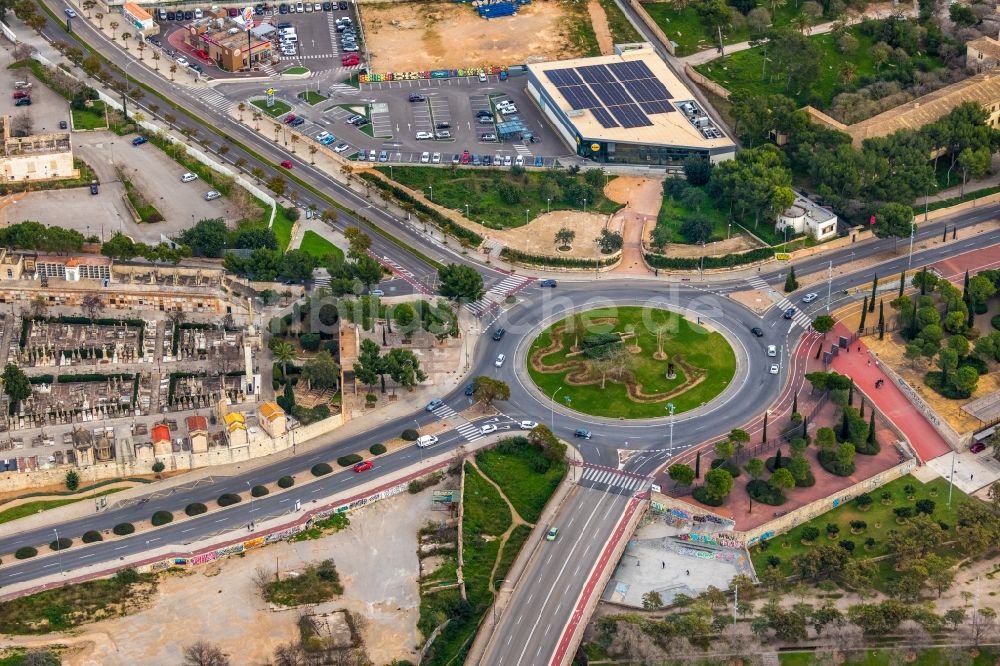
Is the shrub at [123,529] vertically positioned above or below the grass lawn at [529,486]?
below

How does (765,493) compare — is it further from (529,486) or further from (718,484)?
(529,486)

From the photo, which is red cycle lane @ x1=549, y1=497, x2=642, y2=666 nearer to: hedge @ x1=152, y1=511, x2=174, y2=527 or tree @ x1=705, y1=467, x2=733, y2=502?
tree @ x1=705, y1=467, x2=733, y2=502

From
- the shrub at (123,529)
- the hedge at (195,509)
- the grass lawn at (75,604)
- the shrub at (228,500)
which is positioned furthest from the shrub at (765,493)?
the shrub at (123,529)

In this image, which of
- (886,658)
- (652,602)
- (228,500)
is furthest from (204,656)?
(886,658)

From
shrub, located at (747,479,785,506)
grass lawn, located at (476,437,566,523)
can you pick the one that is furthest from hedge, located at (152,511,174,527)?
shrub, located at (747,479,785,506)

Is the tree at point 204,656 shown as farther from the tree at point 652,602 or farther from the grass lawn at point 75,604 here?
the tree at point 652,602

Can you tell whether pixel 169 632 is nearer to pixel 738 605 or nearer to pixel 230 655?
pixel 230 655

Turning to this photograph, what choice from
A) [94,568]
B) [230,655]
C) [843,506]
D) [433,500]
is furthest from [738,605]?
[94,568]
